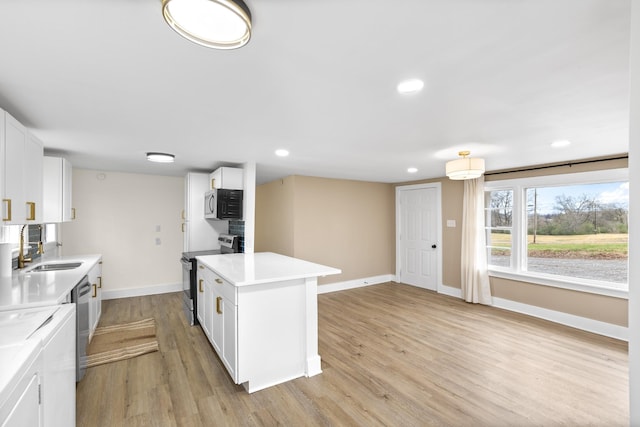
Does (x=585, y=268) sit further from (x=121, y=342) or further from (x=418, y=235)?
(x=121, y=342)

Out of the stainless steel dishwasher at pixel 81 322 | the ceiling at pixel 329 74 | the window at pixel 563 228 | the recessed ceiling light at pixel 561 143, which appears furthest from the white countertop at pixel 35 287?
the window at pixel 563 228

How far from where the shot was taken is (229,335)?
2459 millimetres

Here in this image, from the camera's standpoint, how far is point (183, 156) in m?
3.49

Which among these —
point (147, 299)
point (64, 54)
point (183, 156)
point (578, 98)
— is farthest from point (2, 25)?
point (147, 299)

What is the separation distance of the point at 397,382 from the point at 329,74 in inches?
97.9

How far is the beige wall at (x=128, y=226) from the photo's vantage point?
182 inches

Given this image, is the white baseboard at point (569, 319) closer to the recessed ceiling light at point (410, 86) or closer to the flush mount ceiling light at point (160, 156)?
the recessed ceiling light at point (410, 86)

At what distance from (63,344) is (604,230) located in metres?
5.50

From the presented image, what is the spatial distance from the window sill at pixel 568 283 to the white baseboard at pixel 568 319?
0.35 m

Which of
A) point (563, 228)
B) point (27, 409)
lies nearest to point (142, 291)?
point (27, 409)

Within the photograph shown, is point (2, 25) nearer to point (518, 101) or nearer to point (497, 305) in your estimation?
point (518, 101)

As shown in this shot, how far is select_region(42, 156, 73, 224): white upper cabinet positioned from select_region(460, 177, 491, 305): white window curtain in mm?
5593

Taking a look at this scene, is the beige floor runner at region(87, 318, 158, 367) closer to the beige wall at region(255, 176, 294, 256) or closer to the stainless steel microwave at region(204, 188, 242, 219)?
the stainless steel microwave at region(204, 188, 242, 219)

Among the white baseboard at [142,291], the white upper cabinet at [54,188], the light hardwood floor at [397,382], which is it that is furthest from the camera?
the white baseboard at [142,291]
